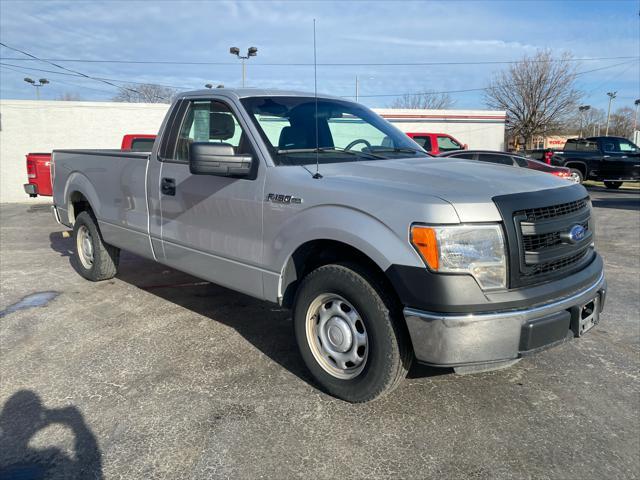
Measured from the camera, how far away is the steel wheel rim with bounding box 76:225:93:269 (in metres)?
6.05

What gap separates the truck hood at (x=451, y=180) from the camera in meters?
2.63

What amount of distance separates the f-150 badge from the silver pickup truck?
0.05 ft

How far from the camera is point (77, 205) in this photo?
6.34 metres

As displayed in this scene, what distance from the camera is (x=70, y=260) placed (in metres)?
7.36

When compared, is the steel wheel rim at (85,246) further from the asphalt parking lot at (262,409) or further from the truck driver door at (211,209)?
the truck driver door at (211,209)

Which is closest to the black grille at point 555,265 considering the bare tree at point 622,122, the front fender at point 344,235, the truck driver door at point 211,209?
the front fender at point 344,235

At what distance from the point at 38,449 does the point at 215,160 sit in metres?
1.97

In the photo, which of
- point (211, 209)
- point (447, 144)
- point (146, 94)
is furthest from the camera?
point (146, 94)

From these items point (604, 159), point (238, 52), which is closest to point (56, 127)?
point (238, 52)

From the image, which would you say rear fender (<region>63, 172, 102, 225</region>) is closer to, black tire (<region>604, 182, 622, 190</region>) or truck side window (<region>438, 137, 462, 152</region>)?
truck side window (<region>438, 137, 462, 152</region>)

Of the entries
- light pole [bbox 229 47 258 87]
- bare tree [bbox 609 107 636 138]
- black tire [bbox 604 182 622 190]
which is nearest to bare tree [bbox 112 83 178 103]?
light pole [bbox 229 47 258 87]

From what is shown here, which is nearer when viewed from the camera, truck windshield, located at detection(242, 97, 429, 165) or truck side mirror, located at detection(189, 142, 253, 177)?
truck side mirror, located at detection(189, 142, 253, 177)

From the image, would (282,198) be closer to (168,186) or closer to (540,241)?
(168,186)

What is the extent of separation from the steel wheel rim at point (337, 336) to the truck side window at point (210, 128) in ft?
4.13
